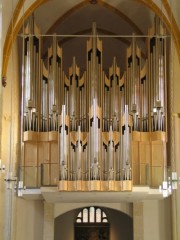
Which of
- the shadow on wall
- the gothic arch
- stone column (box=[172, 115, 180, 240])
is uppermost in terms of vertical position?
the gothic arch

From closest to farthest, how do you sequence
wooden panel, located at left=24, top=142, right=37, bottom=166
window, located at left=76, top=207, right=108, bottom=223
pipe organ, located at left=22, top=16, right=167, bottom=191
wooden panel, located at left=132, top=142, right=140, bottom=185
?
pipe organ, located at left=22, top=16, right=167, bottom=191, wooden panel, located at left=132, top=142, right=140, bottom=185, wooden panel, located at left=24, top=142, right=37, bottom=166, window, located at left=76, top=207, right=108, bottom=223

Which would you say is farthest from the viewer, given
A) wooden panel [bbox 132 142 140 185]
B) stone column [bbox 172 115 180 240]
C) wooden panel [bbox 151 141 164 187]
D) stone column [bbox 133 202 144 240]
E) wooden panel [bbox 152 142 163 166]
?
stone column [bbox 133 202 144 240]

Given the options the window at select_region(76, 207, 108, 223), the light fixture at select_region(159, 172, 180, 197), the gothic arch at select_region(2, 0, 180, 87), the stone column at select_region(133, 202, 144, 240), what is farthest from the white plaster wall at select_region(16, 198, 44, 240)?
the gothic arch at select_region(2, 0, 180, 87)

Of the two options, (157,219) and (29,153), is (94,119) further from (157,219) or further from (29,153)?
(157,219)

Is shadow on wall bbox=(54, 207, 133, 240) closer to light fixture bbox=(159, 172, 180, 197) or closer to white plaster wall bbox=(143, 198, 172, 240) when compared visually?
white plaster wall bbox=(143, 198, 172, 240)

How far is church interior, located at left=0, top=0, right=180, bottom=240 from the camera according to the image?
1762cm

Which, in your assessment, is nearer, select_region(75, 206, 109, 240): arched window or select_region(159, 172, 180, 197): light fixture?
select_region(159, 172, 180, 197): light fixture

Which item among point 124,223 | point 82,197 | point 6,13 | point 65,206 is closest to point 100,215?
point 124,223

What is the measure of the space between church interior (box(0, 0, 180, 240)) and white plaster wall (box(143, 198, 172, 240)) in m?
0.03

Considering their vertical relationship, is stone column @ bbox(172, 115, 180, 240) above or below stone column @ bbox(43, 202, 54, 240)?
above

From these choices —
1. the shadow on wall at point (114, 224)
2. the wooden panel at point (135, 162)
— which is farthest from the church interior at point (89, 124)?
the shadow on wall at point (114, 224)

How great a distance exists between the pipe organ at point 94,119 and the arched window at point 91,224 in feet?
16.9

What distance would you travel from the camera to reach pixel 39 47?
19.0m

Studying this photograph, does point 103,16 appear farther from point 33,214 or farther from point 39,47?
point 33,214
